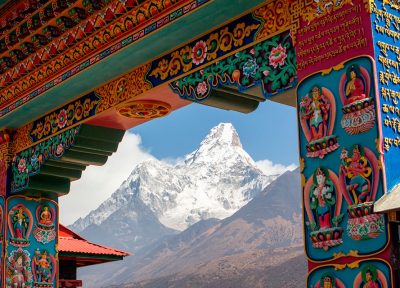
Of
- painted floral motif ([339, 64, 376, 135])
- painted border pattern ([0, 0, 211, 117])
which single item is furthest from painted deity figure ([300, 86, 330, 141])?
painted border pattern ([0, 0, 211, 117])

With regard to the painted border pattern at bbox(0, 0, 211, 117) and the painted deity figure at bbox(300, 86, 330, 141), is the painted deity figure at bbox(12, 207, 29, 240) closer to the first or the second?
the painted border pattern at bbox(0, 0, 211, 117)

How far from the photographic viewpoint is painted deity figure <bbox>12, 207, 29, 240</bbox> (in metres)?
7.48

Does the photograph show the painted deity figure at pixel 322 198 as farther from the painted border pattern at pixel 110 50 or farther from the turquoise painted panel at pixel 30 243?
the turquoise painted panel at pixel 30 243

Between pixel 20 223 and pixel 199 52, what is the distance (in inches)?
121

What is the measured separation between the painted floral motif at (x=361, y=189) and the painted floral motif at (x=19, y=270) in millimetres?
4199

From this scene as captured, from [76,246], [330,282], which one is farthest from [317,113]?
[76,246]

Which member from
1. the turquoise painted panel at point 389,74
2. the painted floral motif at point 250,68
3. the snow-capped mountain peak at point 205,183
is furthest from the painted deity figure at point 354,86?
the snow-capped mountain peak at point 205,183

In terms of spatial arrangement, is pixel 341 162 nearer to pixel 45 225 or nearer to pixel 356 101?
pixel 356 101

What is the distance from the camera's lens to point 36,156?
7273mm

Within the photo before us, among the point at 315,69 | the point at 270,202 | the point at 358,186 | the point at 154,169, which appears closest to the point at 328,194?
the point at 358,186

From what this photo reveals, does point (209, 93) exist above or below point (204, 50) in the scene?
below

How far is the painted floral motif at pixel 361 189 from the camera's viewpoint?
12.8 ft

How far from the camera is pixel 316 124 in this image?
4387 mm

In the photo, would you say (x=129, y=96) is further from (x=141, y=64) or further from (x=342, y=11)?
(x=342, y=11)
